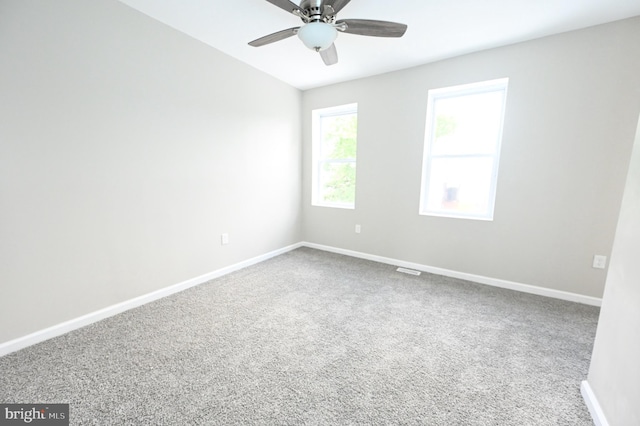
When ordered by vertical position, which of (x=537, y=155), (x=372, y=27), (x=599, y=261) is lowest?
(x=599, y=261)

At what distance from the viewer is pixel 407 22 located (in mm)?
2115

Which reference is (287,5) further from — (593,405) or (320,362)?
(593,405)

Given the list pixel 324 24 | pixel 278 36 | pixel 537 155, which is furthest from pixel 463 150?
pixel 278 36

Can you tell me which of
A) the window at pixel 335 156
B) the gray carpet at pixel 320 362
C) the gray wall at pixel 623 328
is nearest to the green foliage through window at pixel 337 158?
the window at pixel 335 156

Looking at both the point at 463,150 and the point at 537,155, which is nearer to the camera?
the point at 537,155

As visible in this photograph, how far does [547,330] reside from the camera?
196 centimetres

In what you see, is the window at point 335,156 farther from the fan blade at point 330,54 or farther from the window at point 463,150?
the fan blade at point 330,54

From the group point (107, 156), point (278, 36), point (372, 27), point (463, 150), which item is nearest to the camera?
point (372, 27)

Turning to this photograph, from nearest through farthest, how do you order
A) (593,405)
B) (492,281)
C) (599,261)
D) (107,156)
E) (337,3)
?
(593,405) < (337,3) < (107,156) < (599,261) < (492,281)

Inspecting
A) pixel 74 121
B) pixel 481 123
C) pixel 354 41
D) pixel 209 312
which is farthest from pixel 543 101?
pixel 74 121

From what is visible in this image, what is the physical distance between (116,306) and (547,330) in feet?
11.6

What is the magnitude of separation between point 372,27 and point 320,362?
7.46 feet

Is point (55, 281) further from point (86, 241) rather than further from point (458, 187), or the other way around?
point (458, 187)

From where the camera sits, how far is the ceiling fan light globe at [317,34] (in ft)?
5.20
